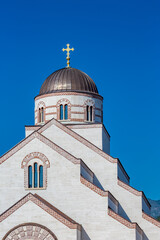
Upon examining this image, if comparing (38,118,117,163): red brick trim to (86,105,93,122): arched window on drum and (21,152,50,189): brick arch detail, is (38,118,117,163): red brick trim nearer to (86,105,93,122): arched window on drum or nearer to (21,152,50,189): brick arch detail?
(86,105,93,122): arched window on drum

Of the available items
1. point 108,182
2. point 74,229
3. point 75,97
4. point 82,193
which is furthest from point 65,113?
point 74,229

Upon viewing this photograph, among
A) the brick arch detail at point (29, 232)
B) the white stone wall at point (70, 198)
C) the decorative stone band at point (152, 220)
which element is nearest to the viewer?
the brick arch detail at point (29, 232)

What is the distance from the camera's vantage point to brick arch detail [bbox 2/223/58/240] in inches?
1565

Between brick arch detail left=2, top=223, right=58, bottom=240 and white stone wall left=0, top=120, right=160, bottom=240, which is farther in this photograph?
white stone wall left=0, top=120, right=160, bottom=240

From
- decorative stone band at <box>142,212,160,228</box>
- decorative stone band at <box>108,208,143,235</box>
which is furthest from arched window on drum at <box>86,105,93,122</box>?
decorative stone band at <box>108,208,143,235</box>

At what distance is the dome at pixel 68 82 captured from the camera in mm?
54312

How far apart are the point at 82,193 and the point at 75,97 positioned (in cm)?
1291

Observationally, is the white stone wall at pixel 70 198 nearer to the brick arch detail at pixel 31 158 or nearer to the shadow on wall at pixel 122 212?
the shadow on wall at pixel 122 212

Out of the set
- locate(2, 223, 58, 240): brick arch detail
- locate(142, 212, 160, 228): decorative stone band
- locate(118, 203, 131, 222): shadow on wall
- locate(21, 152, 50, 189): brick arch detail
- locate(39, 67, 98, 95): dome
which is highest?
locate(39, 67, 98, 95): dome

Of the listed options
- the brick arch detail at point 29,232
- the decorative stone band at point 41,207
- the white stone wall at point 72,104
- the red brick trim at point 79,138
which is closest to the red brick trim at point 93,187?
the decorative stone band at point 41,207

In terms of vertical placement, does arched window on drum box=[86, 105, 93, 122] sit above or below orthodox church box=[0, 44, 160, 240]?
above

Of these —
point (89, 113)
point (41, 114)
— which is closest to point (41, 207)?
point (89, 113)

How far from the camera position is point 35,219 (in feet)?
131

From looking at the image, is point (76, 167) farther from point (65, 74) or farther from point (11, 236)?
point (65, 74)
